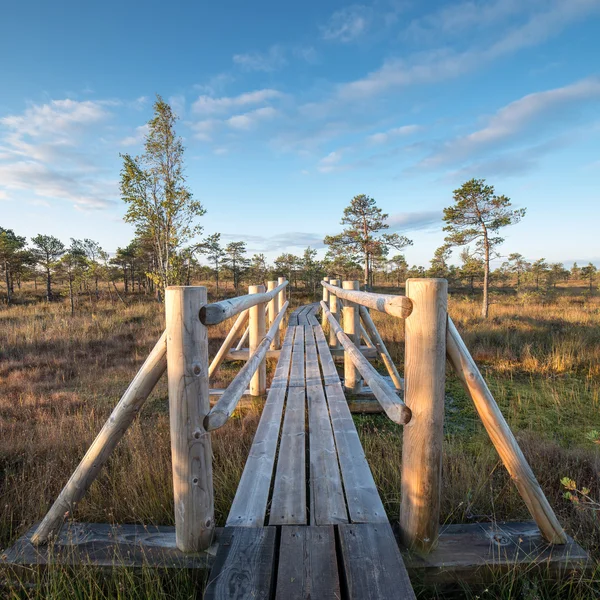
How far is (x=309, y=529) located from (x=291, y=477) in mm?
488

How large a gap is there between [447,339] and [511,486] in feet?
5.97

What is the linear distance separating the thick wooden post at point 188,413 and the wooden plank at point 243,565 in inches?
7.8

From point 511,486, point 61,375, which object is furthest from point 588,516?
point 61,375

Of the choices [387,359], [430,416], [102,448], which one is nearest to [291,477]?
[430,416]

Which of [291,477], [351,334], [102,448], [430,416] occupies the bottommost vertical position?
[291,477]

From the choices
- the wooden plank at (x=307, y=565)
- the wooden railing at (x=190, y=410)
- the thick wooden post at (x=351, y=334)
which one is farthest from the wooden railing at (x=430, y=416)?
the thick wooden post at (x=351, y=334)

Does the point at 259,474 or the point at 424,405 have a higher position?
the point at 424,405

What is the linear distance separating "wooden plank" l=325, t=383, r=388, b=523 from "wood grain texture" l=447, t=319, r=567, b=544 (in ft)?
2.44

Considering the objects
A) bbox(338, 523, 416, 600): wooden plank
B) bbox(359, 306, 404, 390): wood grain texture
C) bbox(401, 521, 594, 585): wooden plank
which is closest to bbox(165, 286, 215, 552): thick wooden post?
bbox(338, 523, 416, 600): wooden plank

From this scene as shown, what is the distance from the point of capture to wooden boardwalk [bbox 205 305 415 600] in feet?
4.31

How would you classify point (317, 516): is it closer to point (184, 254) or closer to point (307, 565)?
point (307, 565)

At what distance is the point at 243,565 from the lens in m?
1.42

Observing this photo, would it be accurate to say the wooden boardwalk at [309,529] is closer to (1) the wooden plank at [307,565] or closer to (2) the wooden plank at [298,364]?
(1) the wooden plank at [307,565]

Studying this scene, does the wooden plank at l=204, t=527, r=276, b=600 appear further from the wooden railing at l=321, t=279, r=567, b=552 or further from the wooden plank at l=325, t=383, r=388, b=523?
the wooden railing at l=321, t=279, r=567, b=552
